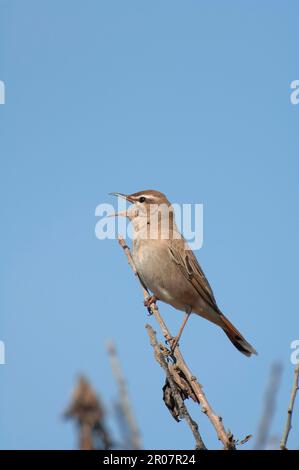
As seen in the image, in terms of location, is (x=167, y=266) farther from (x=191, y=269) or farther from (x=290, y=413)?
(x=290, y=413)

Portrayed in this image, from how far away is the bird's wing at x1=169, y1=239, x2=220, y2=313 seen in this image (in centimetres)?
765

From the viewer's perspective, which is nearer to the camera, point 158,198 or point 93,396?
point 93,396

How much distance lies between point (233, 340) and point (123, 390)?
423cm

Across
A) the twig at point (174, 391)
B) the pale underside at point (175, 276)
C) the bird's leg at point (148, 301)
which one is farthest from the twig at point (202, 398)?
the pale underside at point (175, 276)

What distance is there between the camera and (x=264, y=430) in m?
3.30

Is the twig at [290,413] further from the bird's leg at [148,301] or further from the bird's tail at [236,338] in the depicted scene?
the bird's tail at [236,338]

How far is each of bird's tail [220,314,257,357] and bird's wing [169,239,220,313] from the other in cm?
18

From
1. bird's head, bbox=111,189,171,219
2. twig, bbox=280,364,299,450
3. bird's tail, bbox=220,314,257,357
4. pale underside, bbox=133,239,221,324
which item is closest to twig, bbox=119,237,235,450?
twig, bbox=280,364,299,450

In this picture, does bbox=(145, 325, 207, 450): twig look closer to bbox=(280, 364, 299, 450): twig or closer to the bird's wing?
bbox=(280, 364, 299, 450): twig

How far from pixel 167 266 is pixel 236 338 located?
1142mm

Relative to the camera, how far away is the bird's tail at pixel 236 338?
7.50 m
